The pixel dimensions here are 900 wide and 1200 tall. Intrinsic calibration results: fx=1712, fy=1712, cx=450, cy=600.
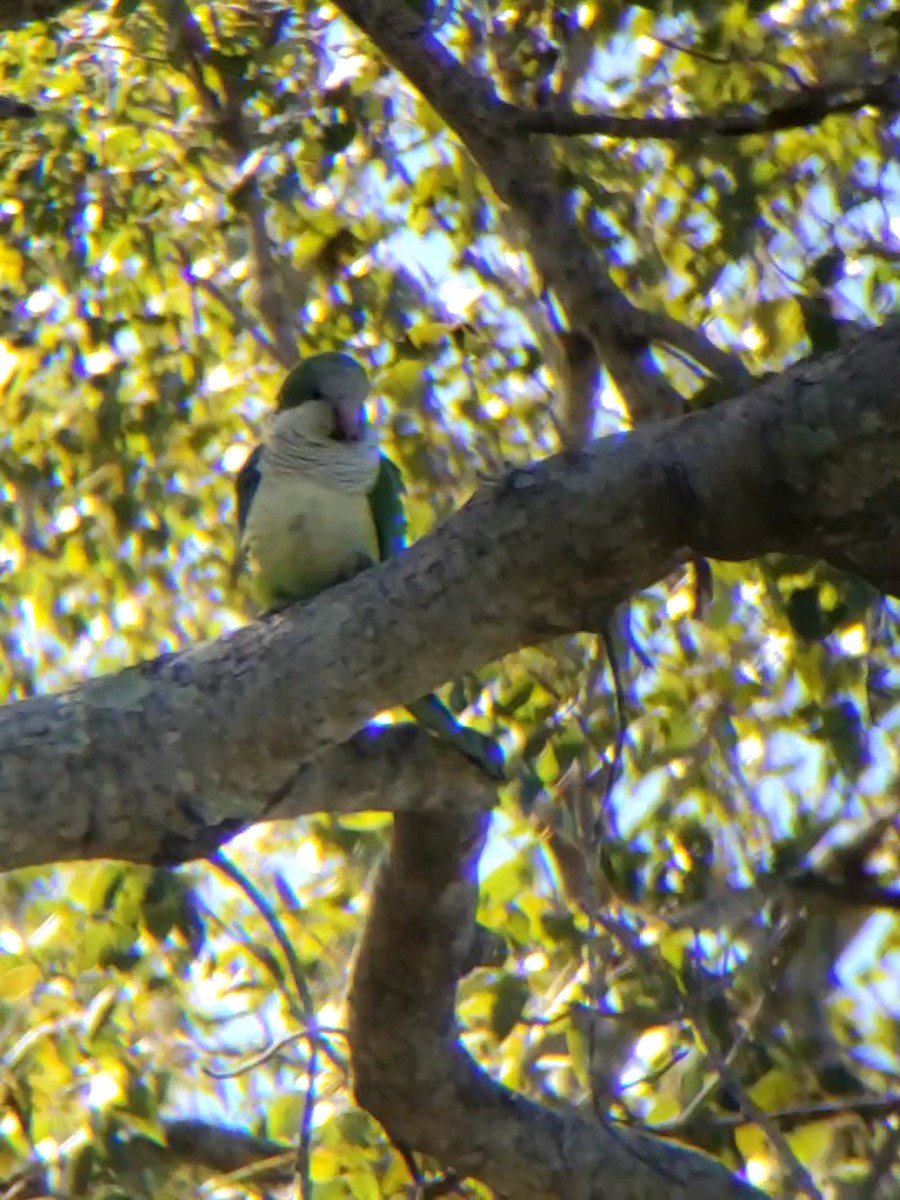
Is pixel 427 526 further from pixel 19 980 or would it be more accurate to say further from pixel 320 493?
pixel 19 980

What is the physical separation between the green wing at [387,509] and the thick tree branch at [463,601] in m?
1.11

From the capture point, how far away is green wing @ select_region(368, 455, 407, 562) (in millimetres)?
3166

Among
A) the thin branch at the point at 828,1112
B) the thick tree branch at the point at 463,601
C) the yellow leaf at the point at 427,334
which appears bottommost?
the thin branch at the point at 828,1112

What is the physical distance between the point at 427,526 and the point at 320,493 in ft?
1.11

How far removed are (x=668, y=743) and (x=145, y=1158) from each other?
124cm

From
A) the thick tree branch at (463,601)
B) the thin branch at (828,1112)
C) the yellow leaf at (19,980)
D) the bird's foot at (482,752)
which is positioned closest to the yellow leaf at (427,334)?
the bird's foot at (482,752)

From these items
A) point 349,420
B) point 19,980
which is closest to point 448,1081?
point 19,980

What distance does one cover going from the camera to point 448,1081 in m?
2.72

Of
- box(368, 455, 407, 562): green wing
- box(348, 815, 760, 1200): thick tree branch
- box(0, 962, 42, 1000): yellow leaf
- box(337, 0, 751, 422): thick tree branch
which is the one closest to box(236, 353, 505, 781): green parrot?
box(368, 455, 407, 562): green wing

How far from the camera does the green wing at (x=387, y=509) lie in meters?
3.17

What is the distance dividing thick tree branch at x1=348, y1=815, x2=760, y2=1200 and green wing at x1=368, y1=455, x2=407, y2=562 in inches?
28.0

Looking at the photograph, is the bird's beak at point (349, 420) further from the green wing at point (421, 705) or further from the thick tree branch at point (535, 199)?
the thick tree branch at point (535, 199)

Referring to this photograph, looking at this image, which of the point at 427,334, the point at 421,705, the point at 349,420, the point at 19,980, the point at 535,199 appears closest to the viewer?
the point at 19,980

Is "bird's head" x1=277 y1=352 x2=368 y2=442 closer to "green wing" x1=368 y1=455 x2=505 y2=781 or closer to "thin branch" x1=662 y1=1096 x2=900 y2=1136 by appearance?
"green wing" x1=368 y1=455 x2=505 y2=781
